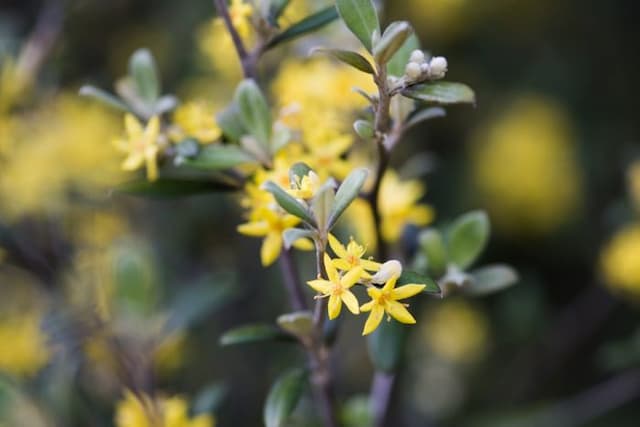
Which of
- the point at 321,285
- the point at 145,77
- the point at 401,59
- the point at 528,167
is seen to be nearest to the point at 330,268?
the point at 321,285

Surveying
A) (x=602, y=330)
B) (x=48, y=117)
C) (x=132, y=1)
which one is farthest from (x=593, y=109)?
(x=48, y=117)

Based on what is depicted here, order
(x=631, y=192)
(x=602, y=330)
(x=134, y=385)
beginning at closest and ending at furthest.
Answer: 1. (x=134, y=385)
2. (x=631, y=192)
3. (x=602, y=330)

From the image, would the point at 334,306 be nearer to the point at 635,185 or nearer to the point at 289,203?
the point at 289,203

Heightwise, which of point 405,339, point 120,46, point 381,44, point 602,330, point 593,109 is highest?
point 381,44

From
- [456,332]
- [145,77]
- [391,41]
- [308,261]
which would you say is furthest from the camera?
[456,332]

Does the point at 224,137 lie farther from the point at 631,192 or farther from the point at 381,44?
the point at 631,192

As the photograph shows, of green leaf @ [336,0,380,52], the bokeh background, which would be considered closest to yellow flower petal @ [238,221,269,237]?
green leaf @ [336,0,380,52]

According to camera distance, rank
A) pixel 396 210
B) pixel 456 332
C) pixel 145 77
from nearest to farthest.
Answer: pixel 145 77
pixel 396 210
pixel 456 332
